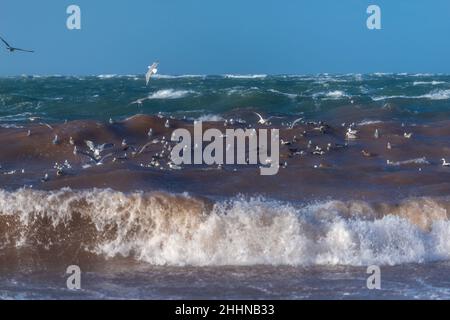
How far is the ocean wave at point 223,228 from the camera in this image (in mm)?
8859

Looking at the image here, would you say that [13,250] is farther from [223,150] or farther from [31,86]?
[31,86]

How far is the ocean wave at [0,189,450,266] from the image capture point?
29.1 feet

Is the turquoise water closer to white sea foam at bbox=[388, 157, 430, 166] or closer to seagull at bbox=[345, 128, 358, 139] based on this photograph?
seagull at bbox=[345, 128, 358, 139]

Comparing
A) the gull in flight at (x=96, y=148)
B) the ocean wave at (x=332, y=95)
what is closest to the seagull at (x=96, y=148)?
the gull in flight at (x=96, y=148)

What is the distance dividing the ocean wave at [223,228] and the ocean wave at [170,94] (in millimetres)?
18977

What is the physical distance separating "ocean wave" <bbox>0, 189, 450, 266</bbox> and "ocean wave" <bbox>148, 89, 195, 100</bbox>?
19.0 metres

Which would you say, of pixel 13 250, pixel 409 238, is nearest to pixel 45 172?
pixel 13 250

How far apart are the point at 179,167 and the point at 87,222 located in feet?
9.91

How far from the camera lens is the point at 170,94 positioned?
1172 inches

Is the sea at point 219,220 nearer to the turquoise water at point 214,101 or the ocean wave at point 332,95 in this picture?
the turquoise water at point 214,101

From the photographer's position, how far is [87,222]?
9664 millimetres

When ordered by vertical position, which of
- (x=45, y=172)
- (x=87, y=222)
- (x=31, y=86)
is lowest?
(x=87, y=222)

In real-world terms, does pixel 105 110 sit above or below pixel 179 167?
above
